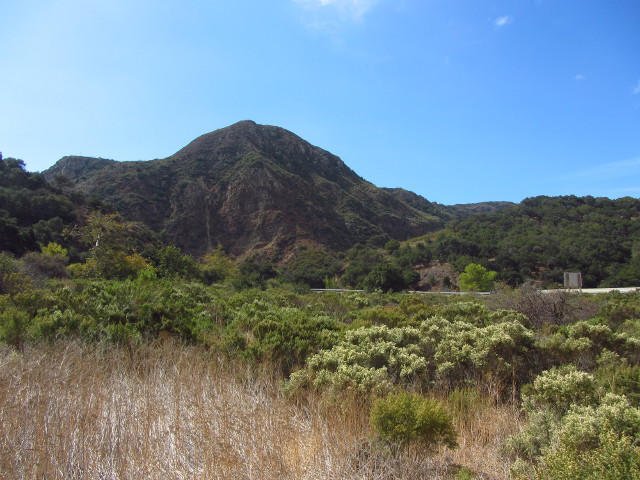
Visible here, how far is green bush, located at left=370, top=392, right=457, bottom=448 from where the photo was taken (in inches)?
105

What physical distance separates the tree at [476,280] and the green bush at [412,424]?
3081cm

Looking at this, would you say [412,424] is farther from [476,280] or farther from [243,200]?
[243,200]

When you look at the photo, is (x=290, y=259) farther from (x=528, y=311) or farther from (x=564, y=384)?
(x=564, y=384)

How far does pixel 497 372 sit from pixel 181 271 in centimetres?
2199

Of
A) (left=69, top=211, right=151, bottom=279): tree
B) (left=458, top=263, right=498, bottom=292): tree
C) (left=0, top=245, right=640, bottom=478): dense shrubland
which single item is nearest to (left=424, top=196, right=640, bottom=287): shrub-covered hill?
(left=458, top=263, right=498, bottom=292): tree

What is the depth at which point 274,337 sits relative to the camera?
5176 mm

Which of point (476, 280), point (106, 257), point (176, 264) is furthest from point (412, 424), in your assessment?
point (476, 280)

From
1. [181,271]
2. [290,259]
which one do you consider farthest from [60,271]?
[290,259]

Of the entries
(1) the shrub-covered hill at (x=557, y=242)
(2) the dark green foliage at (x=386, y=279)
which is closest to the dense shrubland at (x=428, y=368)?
(2) the dark green foliage at (x=386, y=279)

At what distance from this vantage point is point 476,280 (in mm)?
32062

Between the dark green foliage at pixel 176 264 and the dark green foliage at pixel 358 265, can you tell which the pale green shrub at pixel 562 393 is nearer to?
the dark green foliage at pixel 176 264

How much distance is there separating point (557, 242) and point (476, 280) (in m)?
15.7

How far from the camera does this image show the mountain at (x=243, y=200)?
57219 mm

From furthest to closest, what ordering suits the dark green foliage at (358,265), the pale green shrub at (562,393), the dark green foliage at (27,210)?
the dark green foliage at (358,265) < the dark green foliage at (27,210) < the pale green shrub at (562,393)
